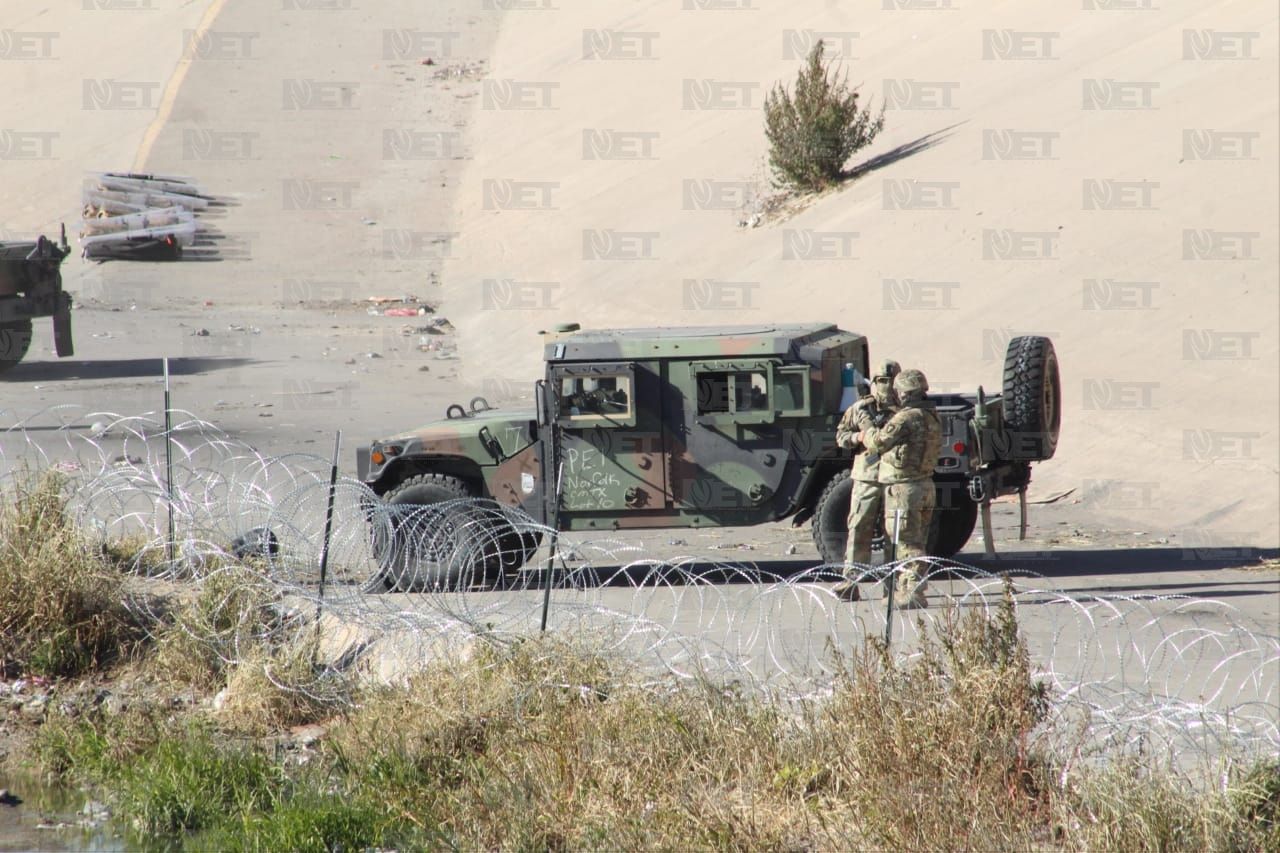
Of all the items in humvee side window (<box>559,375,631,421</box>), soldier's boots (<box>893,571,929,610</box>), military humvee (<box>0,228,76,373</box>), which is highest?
military humvee (<box>0,228,76,373</box>)

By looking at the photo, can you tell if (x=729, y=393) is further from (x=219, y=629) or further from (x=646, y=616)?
(x=219, y=629)

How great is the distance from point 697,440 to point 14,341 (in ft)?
46.1

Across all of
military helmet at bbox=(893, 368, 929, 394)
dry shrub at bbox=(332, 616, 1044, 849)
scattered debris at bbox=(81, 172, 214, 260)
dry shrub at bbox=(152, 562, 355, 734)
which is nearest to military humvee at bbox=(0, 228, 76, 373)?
scattered debris at bbox=(81, 172, 214, 260)

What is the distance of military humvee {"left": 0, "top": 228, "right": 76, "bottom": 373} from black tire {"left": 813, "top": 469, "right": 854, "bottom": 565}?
45.9 feet

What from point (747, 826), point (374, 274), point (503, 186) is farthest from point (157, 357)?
→ point (747, 826)

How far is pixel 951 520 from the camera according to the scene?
1164 cm

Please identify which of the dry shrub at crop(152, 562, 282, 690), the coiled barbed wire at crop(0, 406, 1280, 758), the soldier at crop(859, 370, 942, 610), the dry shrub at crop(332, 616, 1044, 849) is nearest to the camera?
the dry shrub at crop(332, 616, 1044, 849)

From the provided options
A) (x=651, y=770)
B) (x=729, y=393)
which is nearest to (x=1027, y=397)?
(x=729, y=393)

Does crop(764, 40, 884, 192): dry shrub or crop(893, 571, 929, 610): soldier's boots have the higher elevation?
crop(764, 40, 884, 192): dry shrub

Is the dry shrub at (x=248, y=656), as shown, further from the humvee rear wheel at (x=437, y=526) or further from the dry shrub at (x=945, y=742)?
the dry shrub at (x=945, y=742)

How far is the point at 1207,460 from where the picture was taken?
624 inches

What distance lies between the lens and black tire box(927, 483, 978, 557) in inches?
452

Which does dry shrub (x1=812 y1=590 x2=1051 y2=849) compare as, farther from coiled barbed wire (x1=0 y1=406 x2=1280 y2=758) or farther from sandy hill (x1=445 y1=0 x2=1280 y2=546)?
sandy hill (x1=445 y1=0 x2=1280 y2=546)

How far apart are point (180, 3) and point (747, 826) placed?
55.4 m
